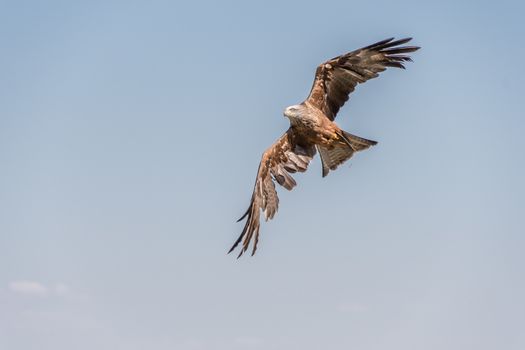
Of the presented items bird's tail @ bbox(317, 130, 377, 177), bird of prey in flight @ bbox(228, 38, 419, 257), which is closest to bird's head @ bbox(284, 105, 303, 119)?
bird of prey in flight @ bbox(228, 38, 419, 257)

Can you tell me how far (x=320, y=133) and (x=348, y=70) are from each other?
1162 mm

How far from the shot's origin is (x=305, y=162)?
735 inches

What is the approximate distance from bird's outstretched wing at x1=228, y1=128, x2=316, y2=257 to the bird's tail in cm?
35

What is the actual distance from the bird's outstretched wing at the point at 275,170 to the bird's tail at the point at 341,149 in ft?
1.16

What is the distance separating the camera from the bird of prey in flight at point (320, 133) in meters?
17.2

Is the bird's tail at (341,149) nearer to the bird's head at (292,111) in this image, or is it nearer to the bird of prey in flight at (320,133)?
the bird of prey in flight at (320,133)

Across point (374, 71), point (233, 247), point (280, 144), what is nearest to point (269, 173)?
point (280, 144)

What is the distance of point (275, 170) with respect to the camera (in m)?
18.9

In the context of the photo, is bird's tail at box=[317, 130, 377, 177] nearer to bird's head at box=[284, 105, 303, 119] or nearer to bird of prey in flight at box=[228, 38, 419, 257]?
bird of prey in flight at box=[228, 38, 419, 257]

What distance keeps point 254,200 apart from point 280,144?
1120mm

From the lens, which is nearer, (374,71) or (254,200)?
(374,71)

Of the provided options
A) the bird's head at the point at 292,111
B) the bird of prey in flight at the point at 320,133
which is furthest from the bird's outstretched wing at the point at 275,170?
the bird's head at the point at 292,111

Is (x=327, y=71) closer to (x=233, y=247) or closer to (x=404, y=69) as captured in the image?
(x=404, y=69)

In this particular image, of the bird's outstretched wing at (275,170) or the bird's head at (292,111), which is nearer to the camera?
the bird's head at (292,111)
